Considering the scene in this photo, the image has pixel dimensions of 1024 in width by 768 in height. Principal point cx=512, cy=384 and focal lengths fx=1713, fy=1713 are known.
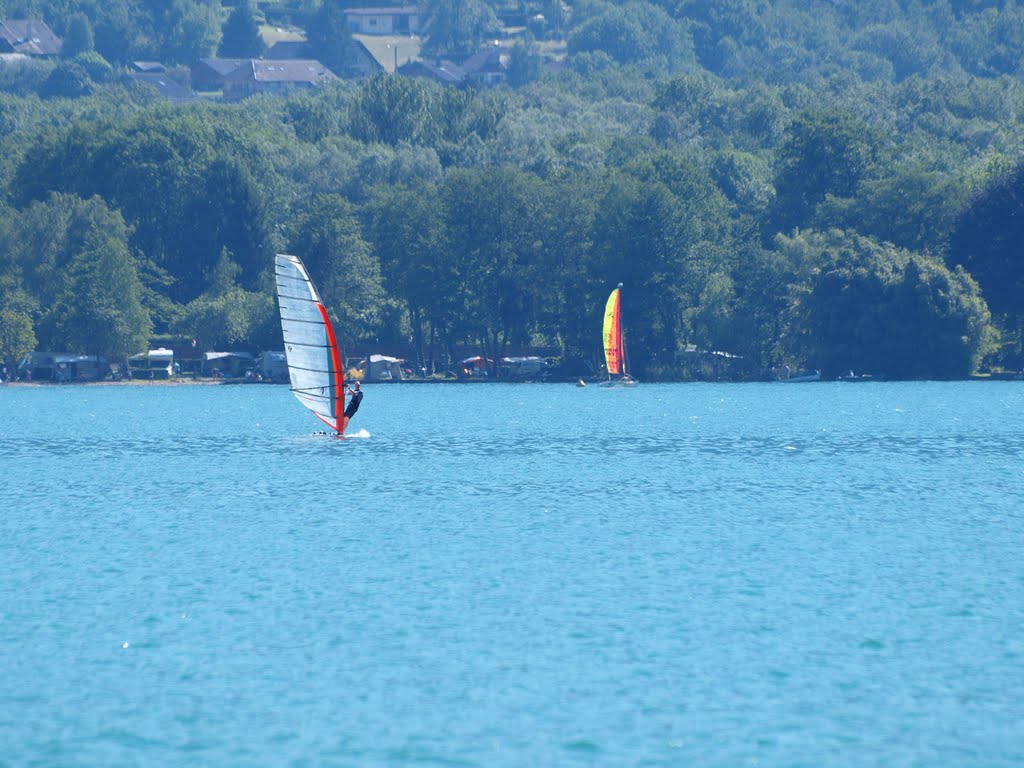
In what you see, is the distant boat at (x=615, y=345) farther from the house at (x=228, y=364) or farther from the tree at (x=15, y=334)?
the tree at (x=15, y=334)

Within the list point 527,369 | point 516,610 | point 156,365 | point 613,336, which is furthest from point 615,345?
point 516,610

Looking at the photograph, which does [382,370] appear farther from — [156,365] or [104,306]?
[104,306]

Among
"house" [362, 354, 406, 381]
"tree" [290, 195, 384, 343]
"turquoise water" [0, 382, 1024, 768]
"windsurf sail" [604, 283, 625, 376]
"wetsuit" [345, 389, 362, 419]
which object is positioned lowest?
"turquoise water" [0, 382, 1024, 768]

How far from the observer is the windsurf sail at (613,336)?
482 ft

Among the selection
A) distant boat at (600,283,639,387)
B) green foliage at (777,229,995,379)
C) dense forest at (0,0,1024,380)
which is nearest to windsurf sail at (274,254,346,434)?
distant boat at (600,283,639,387)

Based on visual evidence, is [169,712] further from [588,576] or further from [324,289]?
[324,289]

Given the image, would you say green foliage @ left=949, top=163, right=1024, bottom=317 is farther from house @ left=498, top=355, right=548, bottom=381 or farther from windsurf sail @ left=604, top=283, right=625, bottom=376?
house @ left=498, top=355, right=548, bottom=381

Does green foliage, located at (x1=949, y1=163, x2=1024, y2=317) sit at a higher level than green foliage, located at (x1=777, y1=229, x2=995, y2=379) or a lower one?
higher

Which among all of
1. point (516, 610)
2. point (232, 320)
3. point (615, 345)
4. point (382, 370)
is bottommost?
point (516, 610)

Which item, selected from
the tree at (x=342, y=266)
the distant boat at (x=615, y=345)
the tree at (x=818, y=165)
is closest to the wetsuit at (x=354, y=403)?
the distant boat at (x=615, y=345)

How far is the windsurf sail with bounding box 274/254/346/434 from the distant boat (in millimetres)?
63655

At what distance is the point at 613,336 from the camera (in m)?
152

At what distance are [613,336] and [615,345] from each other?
6.32ft

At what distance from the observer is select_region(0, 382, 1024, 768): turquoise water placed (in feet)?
84.5
